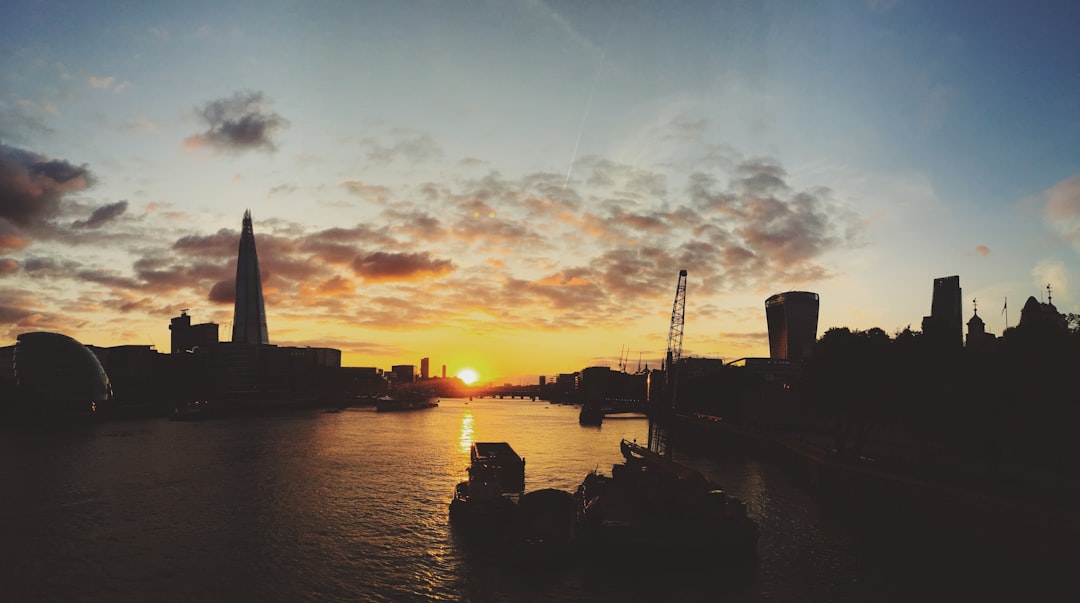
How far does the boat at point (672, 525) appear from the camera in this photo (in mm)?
43812

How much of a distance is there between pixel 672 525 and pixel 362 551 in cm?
2240

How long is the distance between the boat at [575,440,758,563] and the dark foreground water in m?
1.47

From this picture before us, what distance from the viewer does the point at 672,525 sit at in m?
45.3

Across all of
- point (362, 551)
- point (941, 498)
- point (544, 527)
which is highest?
point (941, 498)

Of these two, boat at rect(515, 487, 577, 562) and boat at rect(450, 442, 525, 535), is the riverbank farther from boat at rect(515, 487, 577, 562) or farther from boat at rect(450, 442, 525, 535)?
boat at rect(450, 442, 525, 535)

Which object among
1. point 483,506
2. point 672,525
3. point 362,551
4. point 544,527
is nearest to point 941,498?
point 672,525

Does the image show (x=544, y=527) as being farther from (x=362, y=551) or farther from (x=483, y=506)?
(x=362, y=551)

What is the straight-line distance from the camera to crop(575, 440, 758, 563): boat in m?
43.8

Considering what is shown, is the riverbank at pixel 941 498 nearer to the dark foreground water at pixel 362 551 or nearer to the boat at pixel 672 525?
the dark foreground water at pixel 362 551

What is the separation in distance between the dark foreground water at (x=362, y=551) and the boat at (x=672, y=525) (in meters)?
1.47

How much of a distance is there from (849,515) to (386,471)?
5893 cm

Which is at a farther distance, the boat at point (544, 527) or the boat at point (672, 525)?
the boat at point (672, 525)

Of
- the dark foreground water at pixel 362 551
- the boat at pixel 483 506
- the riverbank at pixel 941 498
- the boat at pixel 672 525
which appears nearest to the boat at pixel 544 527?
the dark foreground water at pixel 362 551

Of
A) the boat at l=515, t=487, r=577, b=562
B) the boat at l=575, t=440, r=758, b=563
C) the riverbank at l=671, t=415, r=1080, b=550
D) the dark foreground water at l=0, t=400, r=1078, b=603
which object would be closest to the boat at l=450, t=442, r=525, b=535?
the boat at l=515, t=487, r=577, b=562
